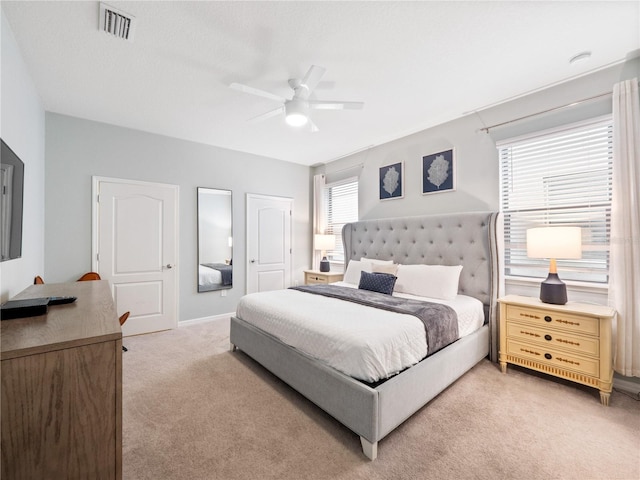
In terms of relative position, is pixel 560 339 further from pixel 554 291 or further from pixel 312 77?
pixel 312 77

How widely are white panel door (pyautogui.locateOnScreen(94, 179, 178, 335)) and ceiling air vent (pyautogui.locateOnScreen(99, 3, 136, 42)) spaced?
2109mm

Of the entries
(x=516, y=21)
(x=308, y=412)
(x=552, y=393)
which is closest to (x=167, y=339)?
(x=308, y=412)

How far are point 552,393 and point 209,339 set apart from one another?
352cm

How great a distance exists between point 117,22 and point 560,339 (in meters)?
4.09

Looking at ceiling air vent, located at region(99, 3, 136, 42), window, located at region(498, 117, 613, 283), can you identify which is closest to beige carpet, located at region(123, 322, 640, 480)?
window, located at region(498, 117, 613, 283)

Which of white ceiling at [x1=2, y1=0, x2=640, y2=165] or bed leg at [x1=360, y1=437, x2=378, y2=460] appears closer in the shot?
bed leg at [x1=360, y1=437, x2=378, y2=460]

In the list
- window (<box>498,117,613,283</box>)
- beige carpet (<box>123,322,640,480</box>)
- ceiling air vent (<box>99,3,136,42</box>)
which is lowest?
beige carpet (<box>123,322,640,480</box>)

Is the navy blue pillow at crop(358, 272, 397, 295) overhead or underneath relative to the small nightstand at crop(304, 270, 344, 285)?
overhead

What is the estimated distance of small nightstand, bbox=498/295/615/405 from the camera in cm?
213

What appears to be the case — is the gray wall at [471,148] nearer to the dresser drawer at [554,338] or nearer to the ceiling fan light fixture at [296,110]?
the dresser drawer at [554,338]

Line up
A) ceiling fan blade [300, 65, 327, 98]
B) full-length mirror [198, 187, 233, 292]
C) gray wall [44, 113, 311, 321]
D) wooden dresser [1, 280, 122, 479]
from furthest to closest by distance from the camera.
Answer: full-length mirror [198, 187, 233, 292]
gray wall [44, 113, 311, 321]
ceiling fan blade [300, 65, 327, 98]
wooden dresser [1, 280, 122, 479]

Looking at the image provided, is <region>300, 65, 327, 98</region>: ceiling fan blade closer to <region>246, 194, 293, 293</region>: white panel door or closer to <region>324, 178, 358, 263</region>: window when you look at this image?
<region>324, 178, 358, 263</region>: window

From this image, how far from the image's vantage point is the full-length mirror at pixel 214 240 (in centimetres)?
425

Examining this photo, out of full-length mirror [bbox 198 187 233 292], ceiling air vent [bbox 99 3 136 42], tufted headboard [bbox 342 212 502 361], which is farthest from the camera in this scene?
full-length mirror [bbox 198 187 233 292]
